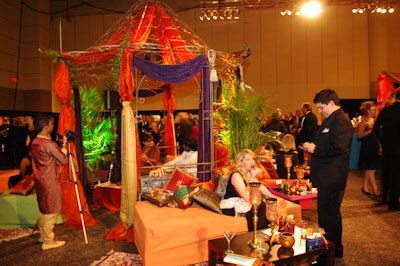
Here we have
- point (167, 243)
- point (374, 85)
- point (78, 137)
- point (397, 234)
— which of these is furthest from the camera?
point (374, 85)

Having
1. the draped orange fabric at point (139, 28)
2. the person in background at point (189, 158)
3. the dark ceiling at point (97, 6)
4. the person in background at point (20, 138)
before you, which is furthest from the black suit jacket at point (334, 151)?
the dark ceiling at point (97, 6)

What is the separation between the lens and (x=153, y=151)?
669 centimetres

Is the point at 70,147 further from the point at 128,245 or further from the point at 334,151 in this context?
the point at 334,151

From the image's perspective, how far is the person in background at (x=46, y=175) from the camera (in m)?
4.19

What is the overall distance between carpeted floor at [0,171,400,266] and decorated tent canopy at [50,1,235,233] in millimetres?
532

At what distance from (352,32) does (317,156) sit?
37.2 ft

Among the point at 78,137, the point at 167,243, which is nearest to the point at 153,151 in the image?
the point at 78,137

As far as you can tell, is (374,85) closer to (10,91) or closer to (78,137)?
(78,137)

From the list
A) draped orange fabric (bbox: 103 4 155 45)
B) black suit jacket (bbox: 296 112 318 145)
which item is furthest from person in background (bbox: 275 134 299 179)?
draped orange fabric (bbox: 103 4 155 45)

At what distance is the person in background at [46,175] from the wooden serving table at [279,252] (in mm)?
2282

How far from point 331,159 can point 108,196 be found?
3.88 m

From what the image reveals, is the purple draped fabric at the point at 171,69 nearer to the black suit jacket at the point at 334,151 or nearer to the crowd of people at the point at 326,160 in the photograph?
the crowd of people at the point at 326,160

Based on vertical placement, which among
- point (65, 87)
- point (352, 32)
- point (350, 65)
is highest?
point (352, 32)

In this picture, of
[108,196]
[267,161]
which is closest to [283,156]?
[267,161]
